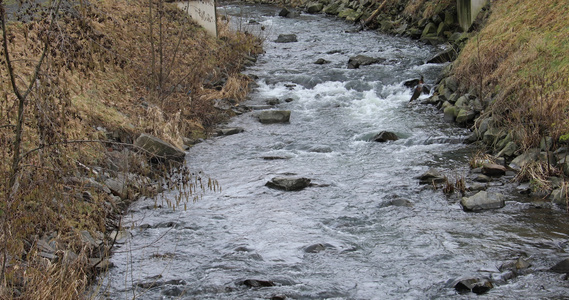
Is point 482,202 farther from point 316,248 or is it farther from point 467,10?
point 467,10

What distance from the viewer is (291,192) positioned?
8922 millimetres

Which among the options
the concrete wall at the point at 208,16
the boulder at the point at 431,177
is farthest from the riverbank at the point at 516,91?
the concrete wall at the point at 208,16

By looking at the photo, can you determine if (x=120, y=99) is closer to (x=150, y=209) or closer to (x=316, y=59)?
(x=150, y=209)

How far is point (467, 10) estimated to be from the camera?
1767 cm

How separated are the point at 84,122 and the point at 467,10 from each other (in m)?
12.8

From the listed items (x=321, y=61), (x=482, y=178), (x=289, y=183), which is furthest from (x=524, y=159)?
(x=321, y=61)

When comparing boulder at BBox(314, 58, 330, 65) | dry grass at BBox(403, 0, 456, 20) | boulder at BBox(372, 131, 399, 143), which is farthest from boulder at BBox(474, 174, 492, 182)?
dry grass at BBox(403, 0, 456, 20)

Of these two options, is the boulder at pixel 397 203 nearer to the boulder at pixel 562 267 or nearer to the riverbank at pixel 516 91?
the riverbank at pixel 516 91

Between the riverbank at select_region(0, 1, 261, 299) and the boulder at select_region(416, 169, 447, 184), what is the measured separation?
3682 millimetres

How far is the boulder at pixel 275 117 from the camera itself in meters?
12.8

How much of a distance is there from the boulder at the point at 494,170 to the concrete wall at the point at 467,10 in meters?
9.15

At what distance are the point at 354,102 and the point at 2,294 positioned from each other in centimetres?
1034

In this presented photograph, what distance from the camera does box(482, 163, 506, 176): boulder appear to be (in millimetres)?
8891

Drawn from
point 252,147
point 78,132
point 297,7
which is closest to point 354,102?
point 252,147
